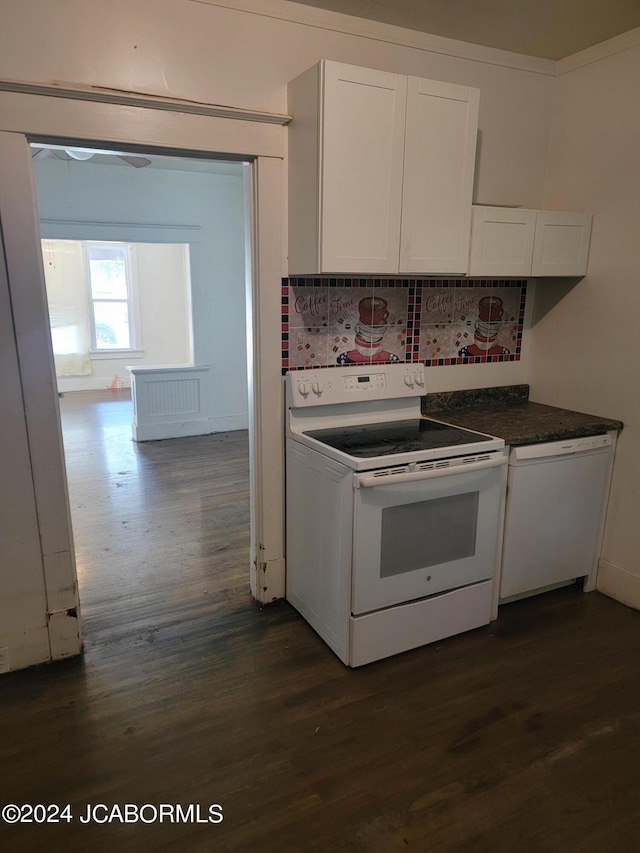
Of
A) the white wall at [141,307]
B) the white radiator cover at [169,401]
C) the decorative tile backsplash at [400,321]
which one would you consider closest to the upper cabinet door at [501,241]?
the decorative tile backsplash at [400,321]

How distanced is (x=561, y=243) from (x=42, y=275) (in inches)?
91.2

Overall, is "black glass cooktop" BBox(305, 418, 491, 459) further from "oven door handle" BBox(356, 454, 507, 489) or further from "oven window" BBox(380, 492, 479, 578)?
"oven window" BBox(380, 492, 479, 578)

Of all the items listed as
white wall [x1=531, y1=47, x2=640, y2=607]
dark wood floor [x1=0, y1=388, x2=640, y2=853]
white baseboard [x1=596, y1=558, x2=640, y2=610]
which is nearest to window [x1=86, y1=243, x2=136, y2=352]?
dark wood floor [x1=0, y1=388, x2=640, y2=853]

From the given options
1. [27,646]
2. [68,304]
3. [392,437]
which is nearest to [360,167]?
[392,437]

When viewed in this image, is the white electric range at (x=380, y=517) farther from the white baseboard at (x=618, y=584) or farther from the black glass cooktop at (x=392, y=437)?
the white baseboard at (x=618, y=584)

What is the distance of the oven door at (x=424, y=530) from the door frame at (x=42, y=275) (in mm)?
655

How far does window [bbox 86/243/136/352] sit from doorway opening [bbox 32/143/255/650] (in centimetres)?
2

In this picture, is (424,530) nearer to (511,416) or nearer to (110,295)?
(511,416)

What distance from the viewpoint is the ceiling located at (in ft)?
7.48

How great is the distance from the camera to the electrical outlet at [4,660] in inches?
88.7

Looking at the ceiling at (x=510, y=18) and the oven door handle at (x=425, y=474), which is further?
the ceiling at (x=510, y=18)

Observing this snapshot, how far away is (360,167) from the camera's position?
7.29 ft

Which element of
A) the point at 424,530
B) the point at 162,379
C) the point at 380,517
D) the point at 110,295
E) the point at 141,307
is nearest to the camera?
the point at 380,517

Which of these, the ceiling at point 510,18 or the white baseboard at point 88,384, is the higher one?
the ceiling at point 510,18
